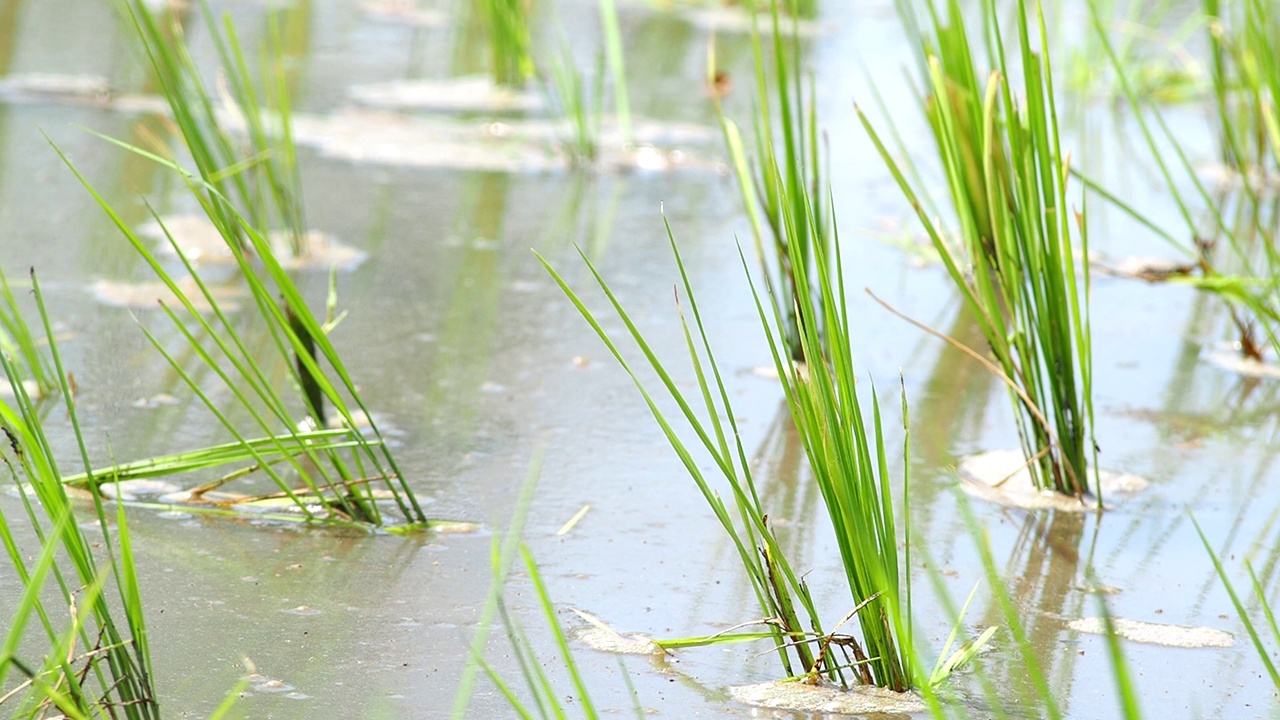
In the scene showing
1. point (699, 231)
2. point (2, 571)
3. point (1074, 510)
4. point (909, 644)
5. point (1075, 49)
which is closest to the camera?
point (909, 644)

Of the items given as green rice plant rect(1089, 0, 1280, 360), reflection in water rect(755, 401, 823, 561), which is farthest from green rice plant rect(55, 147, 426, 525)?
green rice plant rect(1089, 0, 1280, 360)

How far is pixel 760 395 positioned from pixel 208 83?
2336 mm

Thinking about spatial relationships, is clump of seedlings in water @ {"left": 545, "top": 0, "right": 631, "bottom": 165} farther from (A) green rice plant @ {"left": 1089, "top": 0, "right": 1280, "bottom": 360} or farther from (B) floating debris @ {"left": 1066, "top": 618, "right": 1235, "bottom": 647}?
(B) floating debris @ {"left": 1066, "top": 618, "right": 1235, "bottom": 647}

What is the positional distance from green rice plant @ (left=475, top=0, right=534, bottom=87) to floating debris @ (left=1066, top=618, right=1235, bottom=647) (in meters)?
2.56

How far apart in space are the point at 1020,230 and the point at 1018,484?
1.24 feet

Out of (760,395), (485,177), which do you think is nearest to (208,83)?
(485,177)

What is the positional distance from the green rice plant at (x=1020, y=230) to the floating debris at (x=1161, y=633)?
26 cm

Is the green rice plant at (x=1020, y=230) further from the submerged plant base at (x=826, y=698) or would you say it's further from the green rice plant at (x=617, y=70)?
the green rice plant at (x=617, y=70)

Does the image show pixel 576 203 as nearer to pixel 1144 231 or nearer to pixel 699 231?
pixel 699 231

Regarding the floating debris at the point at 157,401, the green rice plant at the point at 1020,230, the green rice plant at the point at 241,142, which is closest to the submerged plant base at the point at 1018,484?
the green rice plant at the point at 1020,230

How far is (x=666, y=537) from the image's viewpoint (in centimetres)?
163

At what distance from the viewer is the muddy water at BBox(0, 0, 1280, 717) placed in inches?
52.6

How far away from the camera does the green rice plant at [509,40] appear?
3.87 m

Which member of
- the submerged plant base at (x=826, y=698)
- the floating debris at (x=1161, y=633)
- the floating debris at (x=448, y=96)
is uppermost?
the floating debris at (x=448, y=96)
